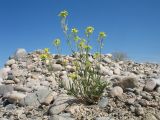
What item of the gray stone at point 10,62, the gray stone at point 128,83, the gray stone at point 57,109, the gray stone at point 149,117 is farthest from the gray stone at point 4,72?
the gray stone at point 149,117

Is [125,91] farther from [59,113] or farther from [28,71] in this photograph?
[28,71]

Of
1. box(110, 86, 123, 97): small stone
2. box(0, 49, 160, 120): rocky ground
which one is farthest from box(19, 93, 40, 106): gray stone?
box(110, 86, 123, 97): small stone

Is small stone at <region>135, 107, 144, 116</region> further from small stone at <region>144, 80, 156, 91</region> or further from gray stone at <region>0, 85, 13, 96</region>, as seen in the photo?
gray stone at <region>0, 85, 13, 96</region>

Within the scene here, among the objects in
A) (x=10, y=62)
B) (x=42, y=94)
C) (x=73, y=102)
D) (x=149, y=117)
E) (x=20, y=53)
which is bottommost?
(x=149, y=117)

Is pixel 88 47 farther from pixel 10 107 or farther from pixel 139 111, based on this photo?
pixel 10 107

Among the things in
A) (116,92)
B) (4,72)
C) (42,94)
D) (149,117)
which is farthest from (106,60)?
(149,117)

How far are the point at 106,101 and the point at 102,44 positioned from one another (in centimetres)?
111

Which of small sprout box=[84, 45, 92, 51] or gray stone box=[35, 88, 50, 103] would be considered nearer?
small sprout box=[84, 45, 92, 51]

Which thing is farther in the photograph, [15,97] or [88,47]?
[15,97]

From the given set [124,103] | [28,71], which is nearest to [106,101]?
[124,103]

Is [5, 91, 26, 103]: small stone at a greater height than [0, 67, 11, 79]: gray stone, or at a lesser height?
lesser

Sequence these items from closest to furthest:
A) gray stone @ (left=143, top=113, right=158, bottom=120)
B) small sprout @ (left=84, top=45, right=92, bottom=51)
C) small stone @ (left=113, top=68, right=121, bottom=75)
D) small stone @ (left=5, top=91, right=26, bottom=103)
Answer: gray stone @ (left=143, top=113, right=158, bottom=120) → small sprout @ (left=84, top=45, right=92, bottom=51) → small stone @ (left=5, top=91, right=26, bottom=103) → small stone @ (left=113, top=68, right=121, bottom=75)

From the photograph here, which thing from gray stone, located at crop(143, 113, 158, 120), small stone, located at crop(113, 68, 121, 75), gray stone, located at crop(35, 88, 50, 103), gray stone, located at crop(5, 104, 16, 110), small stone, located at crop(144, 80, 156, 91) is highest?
small stone, located at crop(113, 68, 121, 75)

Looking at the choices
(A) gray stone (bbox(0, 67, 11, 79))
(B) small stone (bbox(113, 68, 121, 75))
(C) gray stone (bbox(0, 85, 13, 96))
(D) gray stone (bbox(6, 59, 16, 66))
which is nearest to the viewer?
(C) gray stone (bbox(0, 85, 13, 96))
